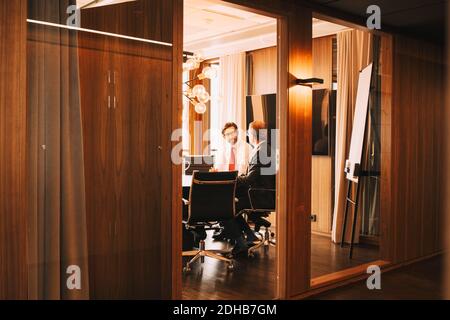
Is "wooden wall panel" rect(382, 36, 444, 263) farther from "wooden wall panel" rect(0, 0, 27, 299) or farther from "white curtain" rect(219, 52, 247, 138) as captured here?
"wooden wall panel" rect(0, 0, 27, 299)

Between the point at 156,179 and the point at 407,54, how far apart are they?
3.46m

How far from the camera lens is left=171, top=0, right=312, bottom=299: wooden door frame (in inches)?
146

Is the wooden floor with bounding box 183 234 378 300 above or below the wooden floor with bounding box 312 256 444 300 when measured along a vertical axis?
above

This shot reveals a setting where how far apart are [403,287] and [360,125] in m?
1.76

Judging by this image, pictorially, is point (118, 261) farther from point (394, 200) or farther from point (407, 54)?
point (407, 54)

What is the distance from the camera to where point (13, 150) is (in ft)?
7.66

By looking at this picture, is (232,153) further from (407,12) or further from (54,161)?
(54,161)

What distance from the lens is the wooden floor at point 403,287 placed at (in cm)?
393

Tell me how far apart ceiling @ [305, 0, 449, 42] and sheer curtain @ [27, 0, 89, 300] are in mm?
2270

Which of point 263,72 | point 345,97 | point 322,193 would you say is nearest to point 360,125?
point 345,97

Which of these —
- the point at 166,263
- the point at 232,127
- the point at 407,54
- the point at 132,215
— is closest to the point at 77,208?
the point at 132,215

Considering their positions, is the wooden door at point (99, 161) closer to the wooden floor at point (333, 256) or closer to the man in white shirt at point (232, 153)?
the wooden floor at point (333, 256)

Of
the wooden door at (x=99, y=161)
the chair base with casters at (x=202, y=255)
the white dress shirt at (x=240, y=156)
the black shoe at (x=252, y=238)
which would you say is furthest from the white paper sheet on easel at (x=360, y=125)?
the wooden door at (x=99, y=161)

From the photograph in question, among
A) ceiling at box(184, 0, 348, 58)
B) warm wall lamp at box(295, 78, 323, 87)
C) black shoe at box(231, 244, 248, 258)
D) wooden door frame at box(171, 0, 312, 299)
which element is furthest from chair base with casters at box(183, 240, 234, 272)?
ceiling at box(184, 0, 348, 58)
